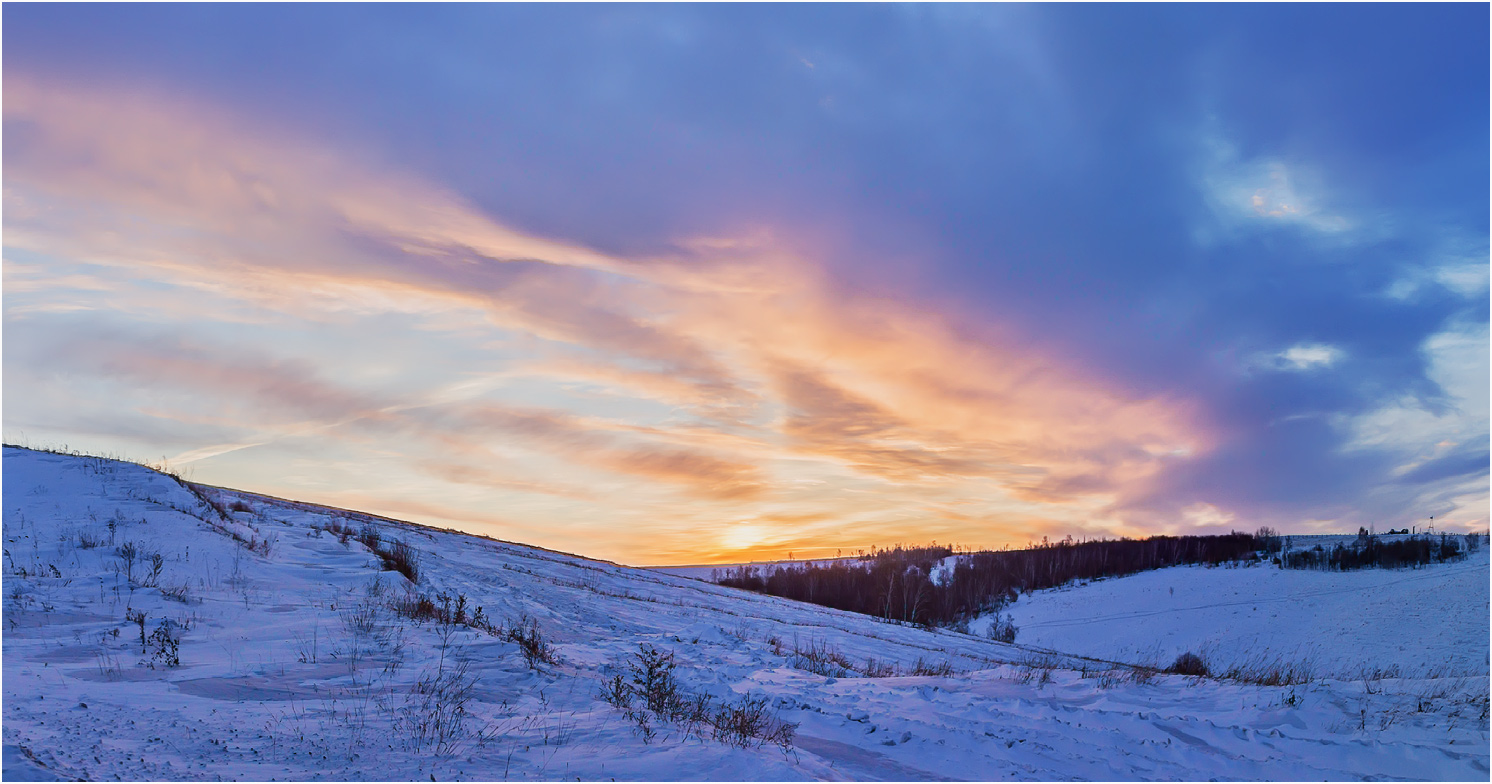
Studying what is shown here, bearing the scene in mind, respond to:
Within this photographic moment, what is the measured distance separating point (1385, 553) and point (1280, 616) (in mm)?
20910

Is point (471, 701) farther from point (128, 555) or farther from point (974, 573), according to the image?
point (974, 573)

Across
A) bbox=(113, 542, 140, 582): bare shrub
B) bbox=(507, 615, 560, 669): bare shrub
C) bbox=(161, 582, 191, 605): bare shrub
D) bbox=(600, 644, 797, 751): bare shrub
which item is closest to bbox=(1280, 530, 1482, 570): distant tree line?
bbox=(600, 644, 797, 751): bare shrub

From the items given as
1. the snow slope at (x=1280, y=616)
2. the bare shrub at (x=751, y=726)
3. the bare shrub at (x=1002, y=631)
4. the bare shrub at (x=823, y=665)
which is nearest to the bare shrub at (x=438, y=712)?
the bare shrub at (x=751, y=726)

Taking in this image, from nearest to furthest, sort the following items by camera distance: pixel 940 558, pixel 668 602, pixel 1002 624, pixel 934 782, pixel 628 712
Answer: pixel 934 782 < pixel 628 712 < pixel 668 602 < pixel 1002 624 < pixel 940 558

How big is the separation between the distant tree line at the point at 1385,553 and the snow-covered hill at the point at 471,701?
62867 millimetres

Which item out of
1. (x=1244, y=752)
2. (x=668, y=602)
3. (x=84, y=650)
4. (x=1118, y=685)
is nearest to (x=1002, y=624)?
(x=668, y=602)

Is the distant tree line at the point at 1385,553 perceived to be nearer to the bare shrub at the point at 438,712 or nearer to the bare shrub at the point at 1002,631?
the bare shrub at the point at 1002,631

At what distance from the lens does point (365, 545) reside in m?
19.9

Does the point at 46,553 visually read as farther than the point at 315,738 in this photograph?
Yes

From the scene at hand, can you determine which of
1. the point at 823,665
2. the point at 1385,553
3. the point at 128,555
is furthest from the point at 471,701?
the point at 1385,553

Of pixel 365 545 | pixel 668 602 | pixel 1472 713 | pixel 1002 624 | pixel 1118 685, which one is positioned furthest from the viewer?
pixel 1002 624

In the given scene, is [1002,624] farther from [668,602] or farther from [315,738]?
[315,738]

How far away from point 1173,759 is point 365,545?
18517 mm

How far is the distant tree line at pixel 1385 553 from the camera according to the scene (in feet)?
192
